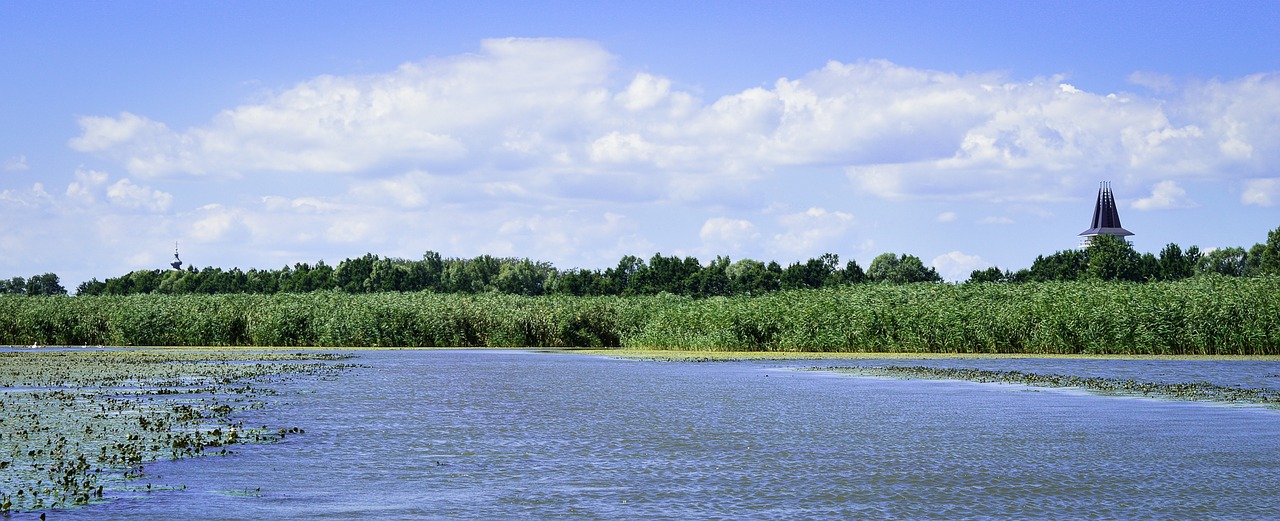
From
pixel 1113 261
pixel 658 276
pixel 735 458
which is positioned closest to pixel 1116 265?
pixel 1113 261

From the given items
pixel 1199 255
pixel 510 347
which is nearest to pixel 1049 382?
pixel 510 347

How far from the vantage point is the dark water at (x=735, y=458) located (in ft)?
48.9

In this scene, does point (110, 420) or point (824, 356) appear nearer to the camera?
point (110, 420)

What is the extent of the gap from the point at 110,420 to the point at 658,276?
113m

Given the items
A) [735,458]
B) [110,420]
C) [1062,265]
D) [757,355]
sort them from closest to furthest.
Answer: [735,458]
[110,420]
[757,355]
[1062,265]

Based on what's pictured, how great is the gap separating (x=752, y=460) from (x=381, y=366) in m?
30.0

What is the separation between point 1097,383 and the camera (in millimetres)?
34500

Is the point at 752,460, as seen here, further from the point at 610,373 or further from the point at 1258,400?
the point at 610,373

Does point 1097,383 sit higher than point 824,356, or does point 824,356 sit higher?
point 824,356

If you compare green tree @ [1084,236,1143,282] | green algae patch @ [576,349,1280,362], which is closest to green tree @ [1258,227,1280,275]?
green tree @ [1084,236,1143,282]

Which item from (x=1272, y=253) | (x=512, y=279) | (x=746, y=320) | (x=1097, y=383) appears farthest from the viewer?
(x=512, y=279)

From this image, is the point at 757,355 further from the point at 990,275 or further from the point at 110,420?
the point at 990,275

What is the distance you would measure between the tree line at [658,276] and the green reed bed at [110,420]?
257 ft

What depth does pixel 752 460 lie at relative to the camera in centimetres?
1909
